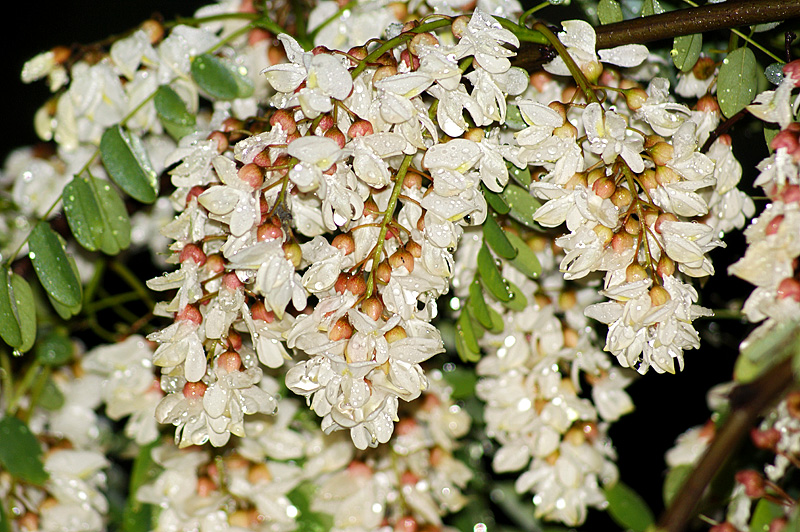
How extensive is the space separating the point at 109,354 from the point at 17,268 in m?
0.20

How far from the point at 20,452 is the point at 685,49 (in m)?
0.68

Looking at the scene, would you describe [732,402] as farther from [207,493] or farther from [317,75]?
[207,493]

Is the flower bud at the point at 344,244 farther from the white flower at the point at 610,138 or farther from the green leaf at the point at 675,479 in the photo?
the green leaf at the point at 675,479

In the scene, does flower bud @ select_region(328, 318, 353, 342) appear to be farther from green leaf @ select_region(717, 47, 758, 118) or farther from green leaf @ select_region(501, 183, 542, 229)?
green leaf @ select_region(717, 47, 758, 118)

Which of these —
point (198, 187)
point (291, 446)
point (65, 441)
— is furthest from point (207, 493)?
point (198, 187)

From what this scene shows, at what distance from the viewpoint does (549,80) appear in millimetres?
603

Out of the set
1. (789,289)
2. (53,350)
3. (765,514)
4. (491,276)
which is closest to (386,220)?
(491,276)

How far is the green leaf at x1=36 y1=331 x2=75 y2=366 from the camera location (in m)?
0.74

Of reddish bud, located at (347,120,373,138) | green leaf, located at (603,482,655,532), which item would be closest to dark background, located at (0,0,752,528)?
green leaf, located at (603,482,655,532)

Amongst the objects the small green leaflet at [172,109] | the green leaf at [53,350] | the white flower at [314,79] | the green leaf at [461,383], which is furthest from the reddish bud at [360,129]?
the green leaf at [53,350]

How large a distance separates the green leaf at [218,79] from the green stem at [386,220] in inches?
8.6

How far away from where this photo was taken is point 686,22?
0.51 meters

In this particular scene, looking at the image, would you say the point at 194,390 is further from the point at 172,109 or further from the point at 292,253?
the point at 172,109

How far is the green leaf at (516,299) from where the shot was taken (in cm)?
62
